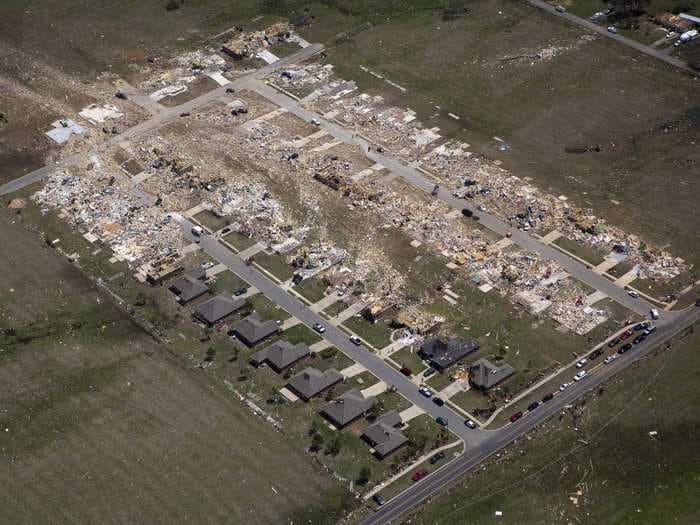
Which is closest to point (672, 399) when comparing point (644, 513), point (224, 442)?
point (644, 513)

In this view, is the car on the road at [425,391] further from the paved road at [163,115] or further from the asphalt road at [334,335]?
the paved road at [163,115]

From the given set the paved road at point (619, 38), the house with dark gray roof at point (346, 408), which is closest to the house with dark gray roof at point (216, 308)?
the house with dark gray roof at point (346, 408)

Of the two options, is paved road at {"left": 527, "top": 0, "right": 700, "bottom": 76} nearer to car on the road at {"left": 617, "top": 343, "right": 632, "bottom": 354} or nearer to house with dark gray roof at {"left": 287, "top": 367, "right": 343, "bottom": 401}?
car on the road at {"left": 617, "top": 343, "right": 632, "bottom": 354}

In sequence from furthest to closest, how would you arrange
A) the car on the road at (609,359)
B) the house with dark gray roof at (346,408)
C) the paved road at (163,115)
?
1. the paved road at (163,115)
2. the car on the road at (609,359)
3. the house with dark gray roof at (346,408)

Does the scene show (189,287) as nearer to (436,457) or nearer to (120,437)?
(120,437)

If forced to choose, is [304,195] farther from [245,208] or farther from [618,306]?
[618,306]

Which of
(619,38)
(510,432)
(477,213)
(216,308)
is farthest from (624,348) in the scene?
A: (619,38)
